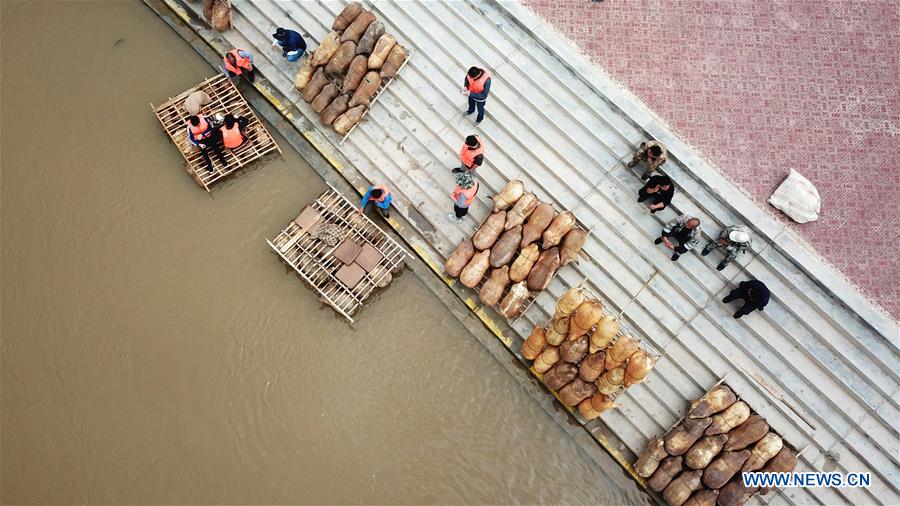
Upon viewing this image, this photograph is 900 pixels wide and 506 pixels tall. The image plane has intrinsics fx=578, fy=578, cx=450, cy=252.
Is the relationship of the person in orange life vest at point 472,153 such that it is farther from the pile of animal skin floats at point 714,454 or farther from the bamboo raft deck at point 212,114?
the pile of animal skin floats at point 714,454

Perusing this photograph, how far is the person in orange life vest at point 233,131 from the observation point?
37.0ft

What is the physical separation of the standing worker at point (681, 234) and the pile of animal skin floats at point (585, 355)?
1.80 metres

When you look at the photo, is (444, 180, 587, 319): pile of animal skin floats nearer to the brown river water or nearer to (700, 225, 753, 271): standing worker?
the brown river water

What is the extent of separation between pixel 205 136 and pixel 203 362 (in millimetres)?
4352

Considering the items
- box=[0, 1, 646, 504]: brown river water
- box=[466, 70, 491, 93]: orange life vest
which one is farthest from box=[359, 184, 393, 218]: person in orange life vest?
box=[466, 70, 491, 93]: orange life vest

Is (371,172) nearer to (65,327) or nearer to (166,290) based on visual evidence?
(166,290)

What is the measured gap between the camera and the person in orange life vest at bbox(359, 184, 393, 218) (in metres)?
11.0

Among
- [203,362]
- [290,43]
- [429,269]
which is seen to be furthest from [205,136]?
[429,269]

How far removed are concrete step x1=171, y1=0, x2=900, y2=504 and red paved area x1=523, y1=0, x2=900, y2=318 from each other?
2.41ft

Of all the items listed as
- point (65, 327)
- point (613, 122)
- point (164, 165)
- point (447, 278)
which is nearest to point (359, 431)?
point (447, 278)

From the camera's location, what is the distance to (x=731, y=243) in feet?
32.4

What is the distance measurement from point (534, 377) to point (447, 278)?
2.51 metres

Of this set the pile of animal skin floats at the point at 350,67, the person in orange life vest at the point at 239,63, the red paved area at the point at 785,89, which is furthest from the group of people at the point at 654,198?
the red paved area at the point at 785,89

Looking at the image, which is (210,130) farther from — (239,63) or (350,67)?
(350,67)
